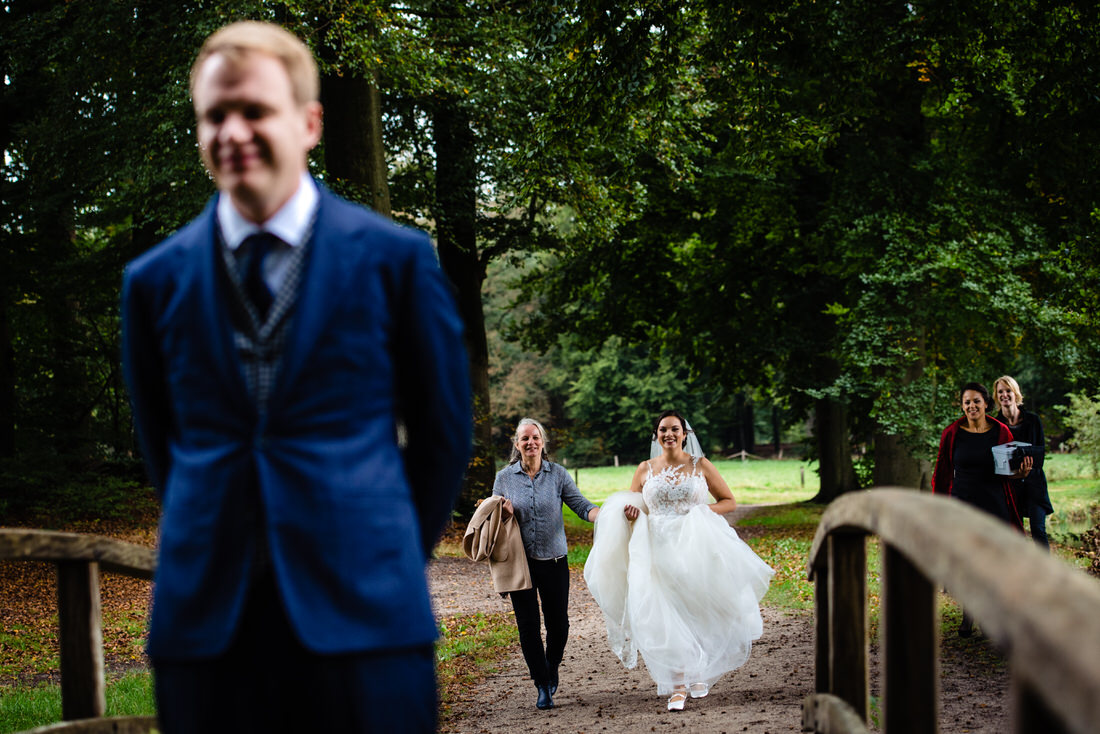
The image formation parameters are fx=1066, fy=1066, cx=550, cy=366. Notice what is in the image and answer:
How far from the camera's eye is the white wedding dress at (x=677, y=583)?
7898 millimetres

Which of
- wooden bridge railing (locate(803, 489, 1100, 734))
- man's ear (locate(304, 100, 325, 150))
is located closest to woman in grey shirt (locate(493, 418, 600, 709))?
wooden bridge railing (locate(803, 489, 1100, 734))

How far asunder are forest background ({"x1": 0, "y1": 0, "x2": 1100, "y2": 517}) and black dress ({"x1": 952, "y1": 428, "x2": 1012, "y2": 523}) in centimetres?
330

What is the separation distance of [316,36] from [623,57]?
4494 mm

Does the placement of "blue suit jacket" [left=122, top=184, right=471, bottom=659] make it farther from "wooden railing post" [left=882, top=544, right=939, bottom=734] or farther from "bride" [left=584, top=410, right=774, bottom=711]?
"bride" [left=584, top=410, right=774, bottom=711]

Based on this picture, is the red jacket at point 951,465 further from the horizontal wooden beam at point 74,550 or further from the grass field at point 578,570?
the horizontal wooden beam at point 74,550

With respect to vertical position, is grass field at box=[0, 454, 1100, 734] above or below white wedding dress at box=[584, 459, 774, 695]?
below

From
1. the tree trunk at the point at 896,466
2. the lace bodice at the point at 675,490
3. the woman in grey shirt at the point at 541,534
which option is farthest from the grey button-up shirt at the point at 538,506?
the tree trunk at the point at 896,466

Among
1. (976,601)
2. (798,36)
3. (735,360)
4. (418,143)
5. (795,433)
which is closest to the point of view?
(976,601)

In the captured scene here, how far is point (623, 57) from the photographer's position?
10586 mm

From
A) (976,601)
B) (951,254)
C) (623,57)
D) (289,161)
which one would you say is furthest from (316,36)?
(976,601)

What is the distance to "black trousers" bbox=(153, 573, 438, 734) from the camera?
199 cm

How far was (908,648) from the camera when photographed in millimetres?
2619

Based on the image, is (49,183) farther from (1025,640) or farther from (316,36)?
(1025,640)

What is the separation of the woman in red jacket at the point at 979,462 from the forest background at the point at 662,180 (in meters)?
3.08
